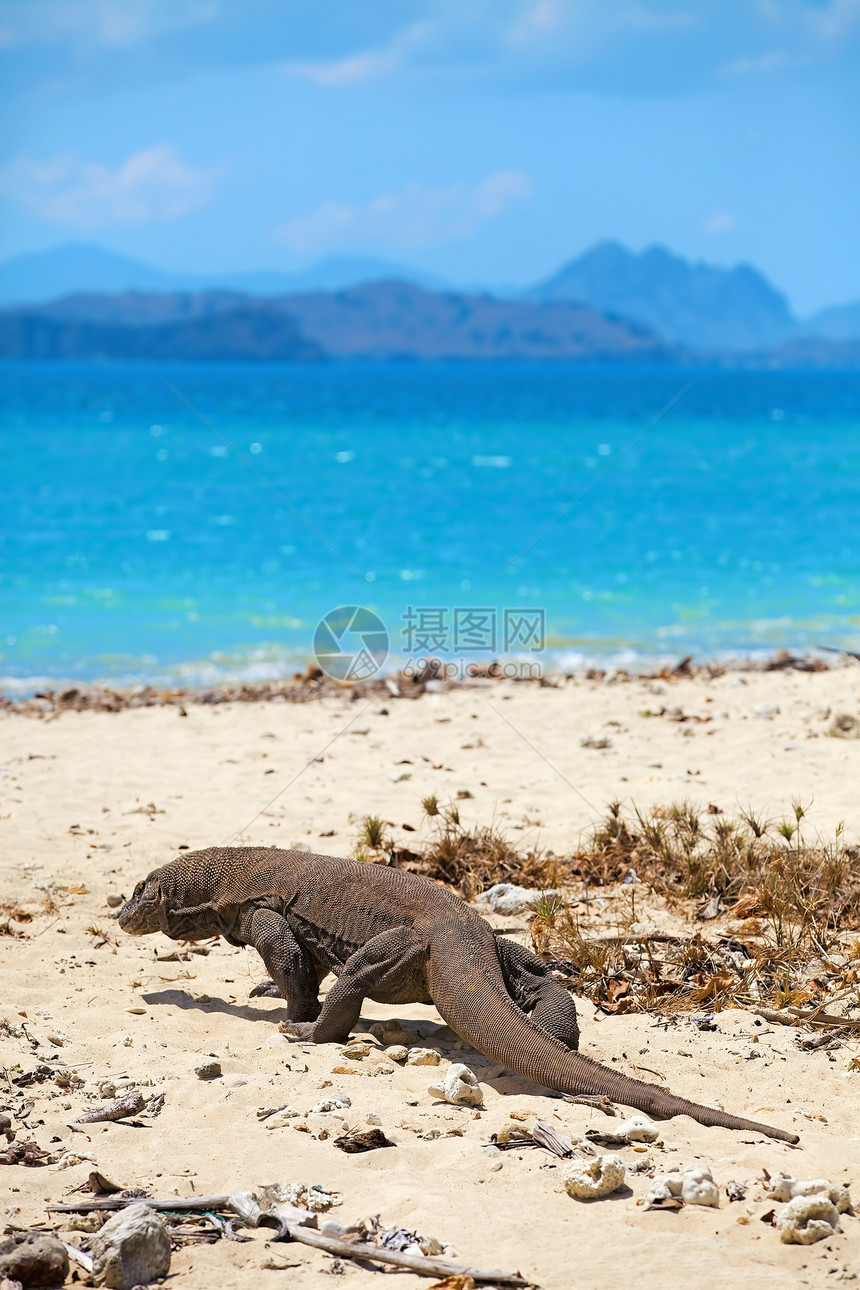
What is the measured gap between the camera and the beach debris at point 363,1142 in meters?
3.78

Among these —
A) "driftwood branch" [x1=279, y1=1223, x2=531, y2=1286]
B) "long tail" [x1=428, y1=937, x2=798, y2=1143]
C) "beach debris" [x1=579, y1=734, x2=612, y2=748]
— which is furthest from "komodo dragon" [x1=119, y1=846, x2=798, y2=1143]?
"beach debris" [x1=579, y1=734, x2=612, y2=748]

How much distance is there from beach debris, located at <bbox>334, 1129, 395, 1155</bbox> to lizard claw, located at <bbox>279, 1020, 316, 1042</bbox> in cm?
93

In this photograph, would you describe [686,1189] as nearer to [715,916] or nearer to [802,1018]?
[802,1018]

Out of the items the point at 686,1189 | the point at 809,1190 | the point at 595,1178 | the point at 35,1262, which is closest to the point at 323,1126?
the point at 595,1178

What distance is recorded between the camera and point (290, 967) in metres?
4.92

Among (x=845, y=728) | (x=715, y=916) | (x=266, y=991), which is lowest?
(x=266, y=991)

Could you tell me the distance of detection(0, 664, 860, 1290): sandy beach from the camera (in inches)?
129

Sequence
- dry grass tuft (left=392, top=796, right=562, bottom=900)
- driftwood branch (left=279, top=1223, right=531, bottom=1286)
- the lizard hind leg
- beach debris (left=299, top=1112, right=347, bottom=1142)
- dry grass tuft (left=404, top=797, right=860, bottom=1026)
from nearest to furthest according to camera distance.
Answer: driftwood branch (left=279, top=1223, right=531, bottom=1286), beach debris (left=299, top=1112, right=347, bottom=1142), the lizard hind leg, dry grass tuft (left=404, top=797, right=860, bottom=1026), dry grass tuft (left=392, top=796, right=562, bottom=900)

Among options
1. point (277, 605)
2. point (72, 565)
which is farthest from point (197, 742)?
point (72, 565)

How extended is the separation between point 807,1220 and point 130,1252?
6.08 ft

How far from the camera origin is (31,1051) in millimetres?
4461

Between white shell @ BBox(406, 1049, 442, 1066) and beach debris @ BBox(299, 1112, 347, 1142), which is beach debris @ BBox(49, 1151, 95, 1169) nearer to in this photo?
beach debris @ BBox(299, 1112, 347, 1142)

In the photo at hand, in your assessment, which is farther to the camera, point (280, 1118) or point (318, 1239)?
point (280, 1118)

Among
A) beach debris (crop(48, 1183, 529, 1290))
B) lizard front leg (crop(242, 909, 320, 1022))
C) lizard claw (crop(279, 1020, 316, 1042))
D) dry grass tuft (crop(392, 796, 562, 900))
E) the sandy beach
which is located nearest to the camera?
beach debris (crop(48, 1183, 529, 1290))
